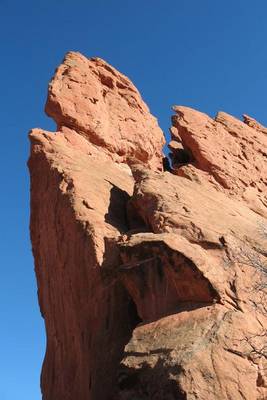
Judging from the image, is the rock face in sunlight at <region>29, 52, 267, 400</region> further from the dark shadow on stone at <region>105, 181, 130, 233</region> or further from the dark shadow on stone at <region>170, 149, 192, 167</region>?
the dark shadow on stone at <region>170, 149, 192, 167</region>

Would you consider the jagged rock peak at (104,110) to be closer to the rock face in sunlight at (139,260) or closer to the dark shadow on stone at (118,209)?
the rock face in sunlight at (139,260)

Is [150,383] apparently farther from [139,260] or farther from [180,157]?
[180,157]

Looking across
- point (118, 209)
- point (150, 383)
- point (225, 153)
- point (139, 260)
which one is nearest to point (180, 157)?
point (225, 153)

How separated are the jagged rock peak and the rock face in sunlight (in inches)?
3.1

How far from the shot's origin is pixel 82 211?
17.4m

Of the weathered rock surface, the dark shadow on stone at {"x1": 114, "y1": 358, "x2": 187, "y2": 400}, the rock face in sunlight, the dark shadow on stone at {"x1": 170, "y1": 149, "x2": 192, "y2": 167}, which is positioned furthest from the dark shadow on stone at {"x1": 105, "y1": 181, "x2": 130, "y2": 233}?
the dark shadow on stone at {"x1": 170, "y1": 149, "x2": 192, "y2": 167}

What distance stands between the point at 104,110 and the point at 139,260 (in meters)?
13.3

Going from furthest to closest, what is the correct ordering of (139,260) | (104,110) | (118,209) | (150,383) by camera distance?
(104,110), (118,209), (139,260), (150,383)

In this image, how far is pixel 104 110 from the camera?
26.7 m

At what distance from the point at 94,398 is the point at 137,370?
2.59m

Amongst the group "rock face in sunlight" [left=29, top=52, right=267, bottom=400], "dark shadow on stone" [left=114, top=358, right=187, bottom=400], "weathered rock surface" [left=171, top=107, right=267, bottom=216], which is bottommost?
"dark shadow on stone" [left=114, top=358, right=187, bottom=400]

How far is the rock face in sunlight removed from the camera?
1217cm

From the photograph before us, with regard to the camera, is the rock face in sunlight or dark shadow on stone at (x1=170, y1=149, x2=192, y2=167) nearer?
the rock face in sunlight

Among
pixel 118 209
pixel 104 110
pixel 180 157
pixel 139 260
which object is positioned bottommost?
pixel 139 260
